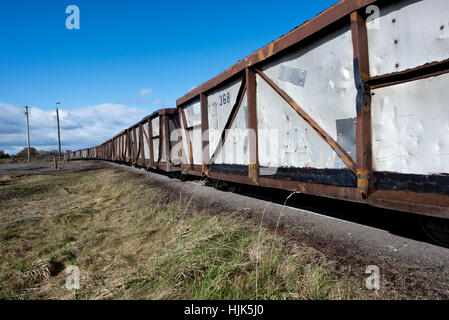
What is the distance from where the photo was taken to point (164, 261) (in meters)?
2.49

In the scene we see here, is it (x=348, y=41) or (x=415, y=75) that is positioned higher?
(x=348, y=41)

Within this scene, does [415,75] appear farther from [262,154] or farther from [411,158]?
[262,154]

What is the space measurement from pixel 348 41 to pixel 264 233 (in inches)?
104

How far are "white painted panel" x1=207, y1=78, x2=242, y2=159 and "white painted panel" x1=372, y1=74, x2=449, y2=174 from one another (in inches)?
121

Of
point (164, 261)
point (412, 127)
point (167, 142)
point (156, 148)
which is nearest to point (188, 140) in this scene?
point (167, 142)

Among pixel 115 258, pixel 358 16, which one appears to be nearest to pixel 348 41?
pixel 358 16

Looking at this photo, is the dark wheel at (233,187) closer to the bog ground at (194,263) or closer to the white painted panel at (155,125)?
the bog ground at (194,263)

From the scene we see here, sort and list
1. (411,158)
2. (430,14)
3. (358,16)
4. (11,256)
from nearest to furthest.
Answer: (430,14), (411,158), (358,16), (11,256)

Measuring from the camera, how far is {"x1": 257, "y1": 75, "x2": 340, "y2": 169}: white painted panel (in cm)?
347

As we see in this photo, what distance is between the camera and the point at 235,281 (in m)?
2.08

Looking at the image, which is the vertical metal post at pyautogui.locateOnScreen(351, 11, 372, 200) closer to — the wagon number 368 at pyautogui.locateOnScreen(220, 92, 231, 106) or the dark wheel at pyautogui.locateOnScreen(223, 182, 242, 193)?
the wagon number 368 at pyautogui.locateOnScreen(220, 92, 231, 106)

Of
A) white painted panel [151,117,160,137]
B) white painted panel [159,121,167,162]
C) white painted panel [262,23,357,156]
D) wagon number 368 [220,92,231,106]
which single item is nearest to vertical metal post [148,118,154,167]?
white painted panel [151,117,160,137]

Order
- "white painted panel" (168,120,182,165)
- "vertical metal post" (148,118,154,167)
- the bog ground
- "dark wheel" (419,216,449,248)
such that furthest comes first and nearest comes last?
"vertical metal post" (148,118,154,167) < "white painted panel" (168,120,182,165) < "dark wheel" (419,216,449,248) < the bog ground

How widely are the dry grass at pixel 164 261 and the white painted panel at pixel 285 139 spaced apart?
1265 millimetres
